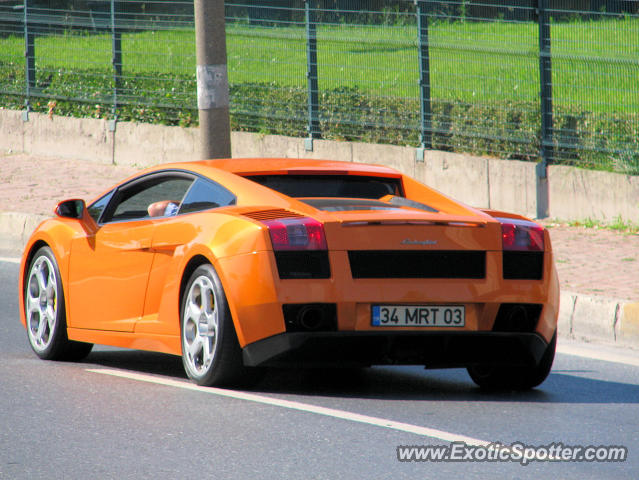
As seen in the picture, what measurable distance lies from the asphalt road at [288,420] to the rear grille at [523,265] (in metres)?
0.68

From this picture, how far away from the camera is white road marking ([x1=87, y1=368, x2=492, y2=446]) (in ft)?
19.9

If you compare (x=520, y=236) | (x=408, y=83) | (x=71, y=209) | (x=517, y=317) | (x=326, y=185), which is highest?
(x=408, y=83)

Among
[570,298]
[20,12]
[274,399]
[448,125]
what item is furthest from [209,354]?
[20,12]

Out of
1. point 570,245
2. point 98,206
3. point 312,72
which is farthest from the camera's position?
point 312,72

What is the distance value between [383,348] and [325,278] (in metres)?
0.48

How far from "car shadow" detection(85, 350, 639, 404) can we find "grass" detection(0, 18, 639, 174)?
6154 mm

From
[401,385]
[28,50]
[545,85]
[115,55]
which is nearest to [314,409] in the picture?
[401,385]

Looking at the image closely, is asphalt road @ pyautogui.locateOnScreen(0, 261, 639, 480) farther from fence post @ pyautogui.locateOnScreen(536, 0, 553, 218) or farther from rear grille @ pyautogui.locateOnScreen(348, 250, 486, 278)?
fence post @ pyautogui.locateOnScreen(536, 0, 553, 218)

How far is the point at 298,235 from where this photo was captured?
6.64 m

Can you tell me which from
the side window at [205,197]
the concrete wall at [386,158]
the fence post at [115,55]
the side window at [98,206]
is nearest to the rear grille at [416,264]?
the side window at [205,197]

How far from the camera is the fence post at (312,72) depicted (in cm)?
1689

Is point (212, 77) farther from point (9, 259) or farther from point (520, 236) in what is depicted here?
point (520, 236)

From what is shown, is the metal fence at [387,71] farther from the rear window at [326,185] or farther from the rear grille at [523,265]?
the rear grille at [523,265]

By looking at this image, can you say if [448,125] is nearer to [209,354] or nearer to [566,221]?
[566,221]
